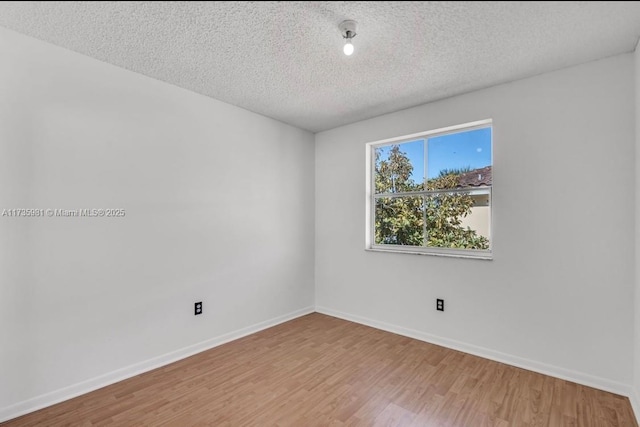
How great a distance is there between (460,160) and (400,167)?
Result: 698 mm

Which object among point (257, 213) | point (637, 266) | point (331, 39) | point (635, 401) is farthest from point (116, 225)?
point (635, 401)

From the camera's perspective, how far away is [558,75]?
2.45 m

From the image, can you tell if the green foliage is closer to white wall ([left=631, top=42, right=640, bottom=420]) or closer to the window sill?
the window sill

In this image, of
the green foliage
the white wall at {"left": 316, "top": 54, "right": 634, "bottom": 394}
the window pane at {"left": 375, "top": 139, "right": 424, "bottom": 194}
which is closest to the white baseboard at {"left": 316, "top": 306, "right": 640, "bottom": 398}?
the white wall at {"left": 316, "top": 54, "right": 634, "bottom": 394}

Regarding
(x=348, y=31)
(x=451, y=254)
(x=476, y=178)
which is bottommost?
(x=451, y=254)

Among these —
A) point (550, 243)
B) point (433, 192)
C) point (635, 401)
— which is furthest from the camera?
point (433, 192)

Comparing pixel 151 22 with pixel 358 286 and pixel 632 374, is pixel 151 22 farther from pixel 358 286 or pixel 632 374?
pixel 632 374

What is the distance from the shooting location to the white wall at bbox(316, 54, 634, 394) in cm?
222

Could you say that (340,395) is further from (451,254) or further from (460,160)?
(460,160)

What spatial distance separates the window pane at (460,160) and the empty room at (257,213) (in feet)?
0.07

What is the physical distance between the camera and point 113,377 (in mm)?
2371

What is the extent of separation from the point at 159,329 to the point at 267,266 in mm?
1312

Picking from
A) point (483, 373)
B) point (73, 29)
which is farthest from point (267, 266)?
point (73, 29)

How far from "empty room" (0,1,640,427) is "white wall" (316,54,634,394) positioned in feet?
0.05
